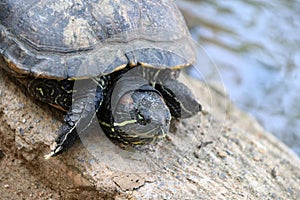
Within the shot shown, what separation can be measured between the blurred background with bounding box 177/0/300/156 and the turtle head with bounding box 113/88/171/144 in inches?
136

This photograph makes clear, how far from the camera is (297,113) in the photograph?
261 inches

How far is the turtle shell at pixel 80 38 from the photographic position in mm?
3152

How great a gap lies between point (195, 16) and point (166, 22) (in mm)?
5165

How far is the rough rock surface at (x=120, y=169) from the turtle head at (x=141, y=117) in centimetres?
26

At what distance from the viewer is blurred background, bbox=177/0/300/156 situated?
6.80 meters

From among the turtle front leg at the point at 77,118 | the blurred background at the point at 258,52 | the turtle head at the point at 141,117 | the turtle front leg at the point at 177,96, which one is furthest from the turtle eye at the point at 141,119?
the blurred background at the point at 258,52

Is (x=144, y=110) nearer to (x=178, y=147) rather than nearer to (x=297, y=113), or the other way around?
(x=178, y=147)

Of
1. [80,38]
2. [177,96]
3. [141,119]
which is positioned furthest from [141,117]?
[80,38]

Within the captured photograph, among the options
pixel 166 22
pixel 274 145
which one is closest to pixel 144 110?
pixel 166 22

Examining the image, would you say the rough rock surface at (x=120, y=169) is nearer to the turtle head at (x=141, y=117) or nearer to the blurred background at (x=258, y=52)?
the turtle head at (x=141, y=117)

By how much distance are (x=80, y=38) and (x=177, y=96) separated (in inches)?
34.1

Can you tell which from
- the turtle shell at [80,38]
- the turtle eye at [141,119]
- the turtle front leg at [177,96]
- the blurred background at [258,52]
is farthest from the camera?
the blurred background at [258,52]

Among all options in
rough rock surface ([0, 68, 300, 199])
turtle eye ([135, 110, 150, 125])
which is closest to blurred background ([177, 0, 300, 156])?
rough rock surface ([0, 68, 300, 199])

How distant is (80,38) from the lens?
3.20 meters
